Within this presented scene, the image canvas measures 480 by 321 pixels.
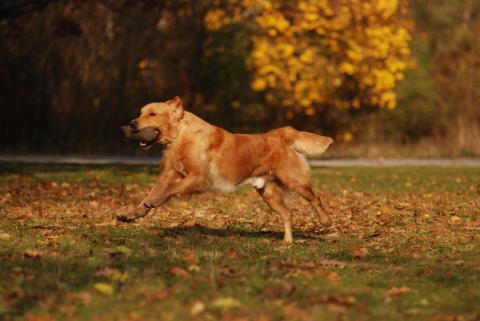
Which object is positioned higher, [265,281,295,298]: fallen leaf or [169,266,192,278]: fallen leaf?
[169,266,192,278]: fallen leaf

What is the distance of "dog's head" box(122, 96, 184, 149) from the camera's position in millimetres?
9719

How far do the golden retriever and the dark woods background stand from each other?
14.4m

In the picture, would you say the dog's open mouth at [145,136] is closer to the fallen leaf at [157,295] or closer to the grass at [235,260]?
the grass at [235,260]

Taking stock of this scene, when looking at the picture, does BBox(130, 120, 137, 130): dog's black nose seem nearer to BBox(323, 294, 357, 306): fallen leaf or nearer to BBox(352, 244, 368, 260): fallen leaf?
BBox(352, 244, 368, 260): fallen leaf

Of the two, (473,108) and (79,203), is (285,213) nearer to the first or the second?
(79,203)

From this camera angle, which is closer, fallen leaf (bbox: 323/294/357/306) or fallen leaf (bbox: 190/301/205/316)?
fallen leaf (bbox: 190/301/205/316)

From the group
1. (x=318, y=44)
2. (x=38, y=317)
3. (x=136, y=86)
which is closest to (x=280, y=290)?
(x=38, y=317)

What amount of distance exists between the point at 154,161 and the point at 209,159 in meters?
14.4

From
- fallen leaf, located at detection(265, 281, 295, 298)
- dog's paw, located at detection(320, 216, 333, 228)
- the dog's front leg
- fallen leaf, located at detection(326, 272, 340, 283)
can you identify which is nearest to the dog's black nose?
the dog's front leg

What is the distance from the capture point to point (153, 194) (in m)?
9.66

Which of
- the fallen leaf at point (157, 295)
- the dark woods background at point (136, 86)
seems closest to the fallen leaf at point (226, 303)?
the fallen leaf at point (157, 295)

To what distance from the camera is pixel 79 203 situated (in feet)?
47.3

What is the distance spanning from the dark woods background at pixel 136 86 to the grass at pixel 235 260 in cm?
1129

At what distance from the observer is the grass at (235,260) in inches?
248
